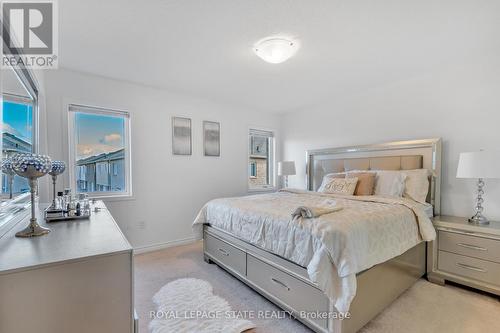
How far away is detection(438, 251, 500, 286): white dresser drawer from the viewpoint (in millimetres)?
2164

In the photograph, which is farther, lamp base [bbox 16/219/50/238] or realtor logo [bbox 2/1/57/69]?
realtor logo [bbox 2/1/57/69]

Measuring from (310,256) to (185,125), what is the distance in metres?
2.88

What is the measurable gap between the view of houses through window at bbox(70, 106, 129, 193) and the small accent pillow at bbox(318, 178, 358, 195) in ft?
9.50

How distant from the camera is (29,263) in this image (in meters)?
0.83

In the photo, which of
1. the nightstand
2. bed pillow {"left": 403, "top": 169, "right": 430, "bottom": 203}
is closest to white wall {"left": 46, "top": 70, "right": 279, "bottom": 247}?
bed pillow {"left": 403, "top": 169, "right": 430, "bottom": 203}

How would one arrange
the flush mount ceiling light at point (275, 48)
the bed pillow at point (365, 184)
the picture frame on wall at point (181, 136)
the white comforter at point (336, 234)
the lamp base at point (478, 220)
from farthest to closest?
the picture frame on wall at point (181, 136), the bed pillow at point (365, 184), the lamp base at point (478, 220), the flush mount ceiling light at point (275, 48), the white comforter at point (336, 234)

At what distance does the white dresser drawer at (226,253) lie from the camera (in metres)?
2.40

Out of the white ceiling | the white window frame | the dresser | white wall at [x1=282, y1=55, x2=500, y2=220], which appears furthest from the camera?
the white window frame

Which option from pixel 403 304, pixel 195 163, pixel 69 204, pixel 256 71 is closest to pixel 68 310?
pixel 69 204

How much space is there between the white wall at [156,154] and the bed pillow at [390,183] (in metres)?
2.36

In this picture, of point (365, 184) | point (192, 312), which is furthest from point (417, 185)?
point (192, 312)

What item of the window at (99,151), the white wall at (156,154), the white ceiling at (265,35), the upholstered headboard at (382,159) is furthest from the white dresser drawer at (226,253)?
the upholstered headboard at (382,159)

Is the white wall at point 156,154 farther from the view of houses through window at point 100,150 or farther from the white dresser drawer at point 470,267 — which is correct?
the white dresser drawer at point 470,267

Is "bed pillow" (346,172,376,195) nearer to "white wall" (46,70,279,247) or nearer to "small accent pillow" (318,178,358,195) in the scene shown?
"small accent pillow" (318,178,358,195)
